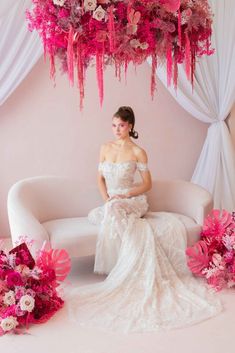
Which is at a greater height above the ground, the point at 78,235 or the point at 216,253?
the point at 78,235

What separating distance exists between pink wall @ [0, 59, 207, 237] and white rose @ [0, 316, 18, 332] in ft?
Answer: 6.62

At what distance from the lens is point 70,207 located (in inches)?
160

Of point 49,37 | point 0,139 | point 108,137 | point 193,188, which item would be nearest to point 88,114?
point 108,137

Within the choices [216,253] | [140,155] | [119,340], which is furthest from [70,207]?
[119,340]

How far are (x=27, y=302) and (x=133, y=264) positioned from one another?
2.90 feet

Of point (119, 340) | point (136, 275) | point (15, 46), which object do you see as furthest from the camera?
point (15, 46)

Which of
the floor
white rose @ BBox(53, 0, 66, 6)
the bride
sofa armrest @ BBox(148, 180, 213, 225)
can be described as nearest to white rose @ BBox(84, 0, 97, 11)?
white rose @ BBox(53, 0, 66, 6)

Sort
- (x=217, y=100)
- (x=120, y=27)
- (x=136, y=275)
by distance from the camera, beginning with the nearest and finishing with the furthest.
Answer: (x=120, y=27) < (x=136, y=275) < (x=217, y=100)

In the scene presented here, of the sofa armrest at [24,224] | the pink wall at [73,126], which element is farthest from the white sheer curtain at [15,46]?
the sofa armrest at [24,224]

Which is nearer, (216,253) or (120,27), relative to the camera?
(120,27)

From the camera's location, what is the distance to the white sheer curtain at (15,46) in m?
4.08

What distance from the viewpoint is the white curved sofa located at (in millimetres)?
3426

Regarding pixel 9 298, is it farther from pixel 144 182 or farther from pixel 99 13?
pixel 99 13

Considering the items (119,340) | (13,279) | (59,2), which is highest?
(59,2)
